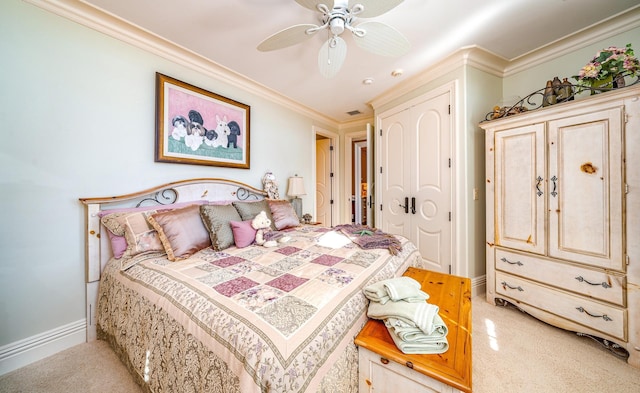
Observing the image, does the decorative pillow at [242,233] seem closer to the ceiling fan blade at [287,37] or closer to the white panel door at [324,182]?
the ceiling fan blade at [287,37]

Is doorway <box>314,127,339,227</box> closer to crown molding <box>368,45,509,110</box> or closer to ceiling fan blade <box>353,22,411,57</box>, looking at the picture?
crown molding <box>368,45,509,110</box>

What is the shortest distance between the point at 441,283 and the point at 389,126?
2.40 meters

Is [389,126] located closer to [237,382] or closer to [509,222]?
[509,222]

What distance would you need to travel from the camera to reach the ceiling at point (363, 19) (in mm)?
1721

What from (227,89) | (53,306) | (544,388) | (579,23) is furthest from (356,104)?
(53,306)

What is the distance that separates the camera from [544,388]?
1312 millimetres

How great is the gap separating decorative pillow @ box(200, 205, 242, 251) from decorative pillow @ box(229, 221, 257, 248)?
0.15 feet

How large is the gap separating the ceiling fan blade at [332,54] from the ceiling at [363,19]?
30 cm

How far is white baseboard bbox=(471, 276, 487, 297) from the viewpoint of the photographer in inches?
98.7

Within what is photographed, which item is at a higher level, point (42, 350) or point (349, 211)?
point (349, 211)

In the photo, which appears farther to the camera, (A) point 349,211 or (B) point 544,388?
(A) point 349,211

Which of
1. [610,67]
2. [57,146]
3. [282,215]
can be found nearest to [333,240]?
[282,215]

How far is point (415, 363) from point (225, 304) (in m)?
0.86

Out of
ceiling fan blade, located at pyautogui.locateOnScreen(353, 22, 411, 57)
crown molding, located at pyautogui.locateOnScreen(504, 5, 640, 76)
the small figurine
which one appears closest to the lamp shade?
the small figurine
